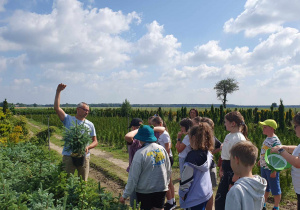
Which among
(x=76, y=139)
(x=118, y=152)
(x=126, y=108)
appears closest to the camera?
(x=76, y=139)

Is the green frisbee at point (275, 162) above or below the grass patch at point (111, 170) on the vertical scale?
above

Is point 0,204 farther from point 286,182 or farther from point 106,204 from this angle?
point 286,182

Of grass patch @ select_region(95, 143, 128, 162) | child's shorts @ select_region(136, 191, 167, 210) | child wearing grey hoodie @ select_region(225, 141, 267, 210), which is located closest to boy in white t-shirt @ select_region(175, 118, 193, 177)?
child's shorts @ select_region(136, 191, 167, 210)

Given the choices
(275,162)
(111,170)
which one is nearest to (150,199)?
(275,162)

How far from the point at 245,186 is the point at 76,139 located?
203 cm

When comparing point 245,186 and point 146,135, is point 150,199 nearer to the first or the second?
point 146,135

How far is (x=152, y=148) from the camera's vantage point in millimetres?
2369

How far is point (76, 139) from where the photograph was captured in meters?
2.77

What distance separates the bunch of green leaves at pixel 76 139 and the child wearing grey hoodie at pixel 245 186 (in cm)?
Answer: 184

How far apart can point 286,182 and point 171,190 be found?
248 cm

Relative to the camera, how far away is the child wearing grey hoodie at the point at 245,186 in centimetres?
157

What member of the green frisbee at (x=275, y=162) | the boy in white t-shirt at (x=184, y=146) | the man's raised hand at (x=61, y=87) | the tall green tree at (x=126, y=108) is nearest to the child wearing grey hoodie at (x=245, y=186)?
the green frisbee at (x=275, y=162)

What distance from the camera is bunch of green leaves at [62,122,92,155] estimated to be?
8.96ft

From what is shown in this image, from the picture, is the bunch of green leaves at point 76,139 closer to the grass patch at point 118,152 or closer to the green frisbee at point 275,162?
the green frisbee at point 275,162
